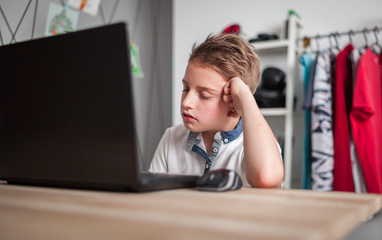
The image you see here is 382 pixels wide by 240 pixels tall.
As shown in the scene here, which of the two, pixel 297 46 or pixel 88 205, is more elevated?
pixel 297 46

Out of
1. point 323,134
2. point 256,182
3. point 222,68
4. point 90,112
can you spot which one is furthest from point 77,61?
point 323,134

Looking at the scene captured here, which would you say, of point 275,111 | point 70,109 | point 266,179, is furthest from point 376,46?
point 70,109

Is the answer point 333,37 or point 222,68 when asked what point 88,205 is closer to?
point 222,68

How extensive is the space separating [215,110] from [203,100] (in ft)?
0.14

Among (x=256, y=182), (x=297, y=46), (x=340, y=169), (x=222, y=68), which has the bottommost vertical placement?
(x=340, y=169)

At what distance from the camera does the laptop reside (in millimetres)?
462

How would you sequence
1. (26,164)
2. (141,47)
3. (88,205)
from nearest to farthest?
(88,205) < (26,164) < (141,47)

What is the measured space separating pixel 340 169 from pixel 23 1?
1.70 m

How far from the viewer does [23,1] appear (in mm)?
1598

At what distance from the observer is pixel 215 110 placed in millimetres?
934

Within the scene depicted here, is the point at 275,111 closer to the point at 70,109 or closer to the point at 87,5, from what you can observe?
the point at 87,5

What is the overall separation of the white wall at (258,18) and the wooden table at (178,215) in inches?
73.2

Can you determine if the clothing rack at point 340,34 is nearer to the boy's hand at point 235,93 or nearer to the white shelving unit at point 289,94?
the white shelving unit at point 289,94

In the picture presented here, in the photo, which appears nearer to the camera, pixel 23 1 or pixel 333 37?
pixel 23 1
